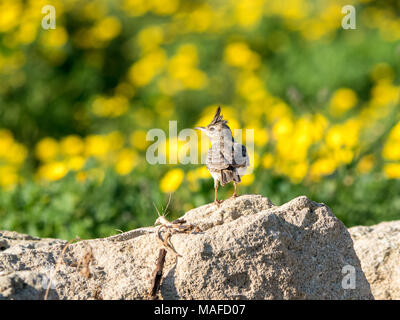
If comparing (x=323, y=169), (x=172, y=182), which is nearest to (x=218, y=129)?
(x=172, y=182)

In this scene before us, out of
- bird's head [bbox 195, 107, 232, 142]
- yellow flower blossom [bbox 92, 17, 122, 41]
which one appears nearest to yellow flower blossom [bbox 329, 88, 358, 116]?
yellow flower blossom [bbox 92, 17, 122, 41]

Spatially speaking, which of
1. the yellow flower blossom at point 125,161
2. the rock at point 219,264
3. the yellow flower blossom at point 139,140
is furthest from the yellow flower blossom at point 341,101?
the rock at point 219,264

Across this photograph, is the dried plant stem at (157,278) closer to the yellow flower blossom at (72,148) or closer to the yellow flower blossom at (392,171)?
the yellow flower blossom at (392,171)

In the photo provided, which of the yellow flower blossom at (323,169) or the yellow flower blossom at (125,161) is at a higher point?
the yellow flower blossom at (125,161)

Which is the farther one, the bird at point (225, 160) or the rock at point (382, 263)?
the bird at point (225, 160)

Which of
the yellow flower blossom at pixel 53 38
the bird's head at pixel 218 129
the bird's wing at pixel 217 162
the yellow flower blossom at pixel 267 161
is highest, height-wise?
the yellow flower blossom at pixel 53 38

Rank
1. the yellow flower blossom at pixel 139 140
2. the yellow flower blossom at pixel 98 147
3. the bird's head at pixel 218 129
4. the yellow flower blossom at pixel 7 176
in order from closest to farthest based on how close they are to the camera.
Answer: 1. the bird's head at pixel 218 129
2. the yellow flower blossom at pixel 7 176
3. the yellow flower blossom at pixel 98 147
4. the yellow flower blossom at pixel 139 140

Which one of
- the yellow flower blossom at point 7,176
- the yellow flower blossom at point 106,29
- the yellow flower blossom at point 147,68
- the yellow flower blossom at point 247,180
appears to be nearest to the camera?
the yellow flower blossom at point 247,180
